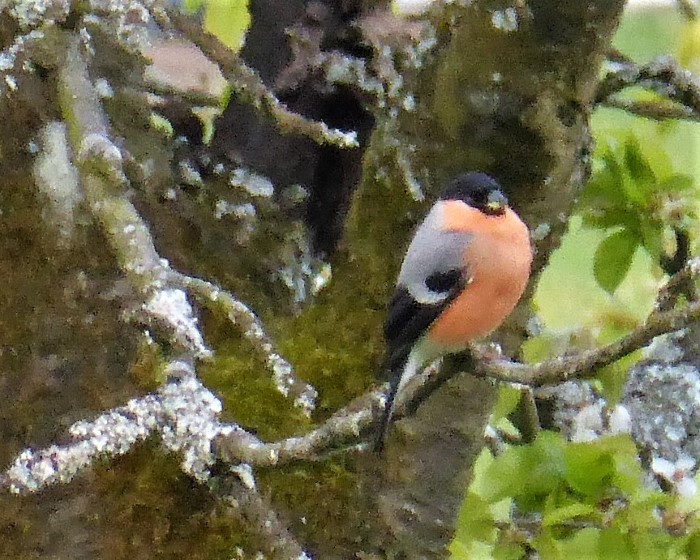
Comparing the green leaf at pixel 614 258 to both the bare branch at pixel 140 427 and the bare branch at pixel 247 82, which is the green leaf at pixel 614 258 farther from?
the bare branch at pixel 140 427

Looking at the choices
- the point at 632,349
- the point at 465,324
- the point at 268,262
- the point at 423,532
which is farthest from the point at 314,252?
the point at 632,349

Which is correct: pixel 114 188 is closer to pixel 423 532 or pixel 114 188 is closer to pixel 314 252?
pixel 314 252

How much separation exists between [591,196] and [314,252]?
0.92 ft

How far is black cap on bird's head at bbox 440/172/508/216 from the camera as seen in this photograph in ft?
2.47

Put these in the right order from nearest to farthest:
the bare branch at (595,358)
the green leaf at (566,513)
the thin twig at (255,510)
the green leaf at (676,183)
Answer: the bare branch at (595,358) → the thin twig at (255,510) → the green leaf at (566,513) → the green leaf at (676,183)

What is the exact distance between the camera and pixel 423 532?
2.70 ft

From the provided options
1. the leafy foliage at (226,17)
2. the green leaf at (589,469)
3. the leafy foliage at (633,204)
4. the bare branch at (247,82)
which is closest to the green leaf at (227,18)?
the leafy foliage at (226,17)

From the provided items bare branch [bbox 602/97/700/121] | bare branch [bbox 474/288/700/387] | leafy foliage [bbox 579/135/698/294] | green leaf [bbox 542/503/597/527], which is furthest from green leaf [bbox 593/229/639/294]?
bare branch [bbox 474/288/700/387]

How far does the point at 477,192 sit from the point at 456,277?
10 cm

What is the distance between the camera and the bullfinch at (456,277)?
77 cm

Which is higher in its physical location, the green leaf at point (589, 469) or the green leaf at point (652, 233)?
the green leaf at point (652, 233)

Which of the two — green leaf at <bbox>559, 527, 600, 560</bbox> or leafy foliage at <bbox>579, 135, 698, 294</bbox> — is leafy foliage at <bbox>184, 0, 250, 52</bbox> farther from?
green leaf at <bbox>559, 527, 600, 560</bbox>

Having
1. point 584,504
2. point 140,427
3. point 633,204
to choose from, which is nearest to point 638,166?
point 633,204

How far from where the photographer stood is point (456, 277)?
85cm
